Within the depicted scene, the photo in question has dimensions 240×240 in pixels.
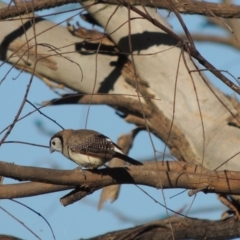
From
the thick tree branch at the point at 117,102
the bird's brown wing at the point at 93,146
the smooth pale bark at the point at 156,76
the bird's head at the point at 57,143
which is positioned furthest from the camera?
the thick tree branch at the point at 117,102

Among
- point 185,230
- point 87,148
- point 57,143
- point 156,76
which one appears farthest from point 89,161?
point 156,76

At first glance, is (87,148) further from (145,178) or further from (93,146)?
(145,178)

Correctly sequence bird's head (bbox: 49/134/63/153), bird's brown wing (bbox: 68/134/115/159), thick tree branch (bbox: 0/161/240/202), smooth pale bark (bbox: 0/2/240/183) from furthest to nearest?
smooth pale bark (bbox: 0/2/240/183)
bird's head (bbox: 49/134/63/153)
bird's brown wing (bbox: 68/134/115/159)
thick tree branch (bbox: 0/161/240/202)

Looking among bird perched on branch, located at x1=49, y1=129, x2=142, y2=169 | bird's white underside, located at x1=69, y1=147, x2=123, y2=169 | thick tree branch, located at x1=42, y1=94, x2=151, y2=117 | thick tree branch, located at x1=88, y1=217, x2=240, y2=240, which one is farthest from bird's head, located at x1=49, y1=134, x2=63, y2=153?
thick tree branch, located at x1=42, y1=94, x2=151, y2=117

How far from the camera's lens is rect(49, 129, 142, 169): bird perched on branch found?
2582 mm

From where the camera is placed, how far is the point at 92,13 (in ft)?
13.1

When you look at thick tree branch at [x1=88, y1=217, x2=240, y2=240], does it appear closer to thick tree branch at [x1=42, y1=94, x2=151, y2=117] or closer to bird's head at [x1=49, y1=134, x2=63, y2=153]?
bird's head at [x1=49, y1=134, x2=63, y2=153]

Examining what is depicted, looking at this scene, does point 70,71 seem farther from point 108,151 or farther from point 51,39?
point 108,151

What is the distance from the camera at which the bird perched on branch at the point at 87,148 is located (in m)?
2.58

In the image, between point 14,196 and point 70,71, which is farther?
point 70,71

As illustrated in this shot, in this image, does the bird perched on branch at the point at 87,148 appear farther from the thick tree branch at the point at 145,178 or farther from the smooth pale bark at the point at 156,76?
the smooth pale bark at the point at 156,76

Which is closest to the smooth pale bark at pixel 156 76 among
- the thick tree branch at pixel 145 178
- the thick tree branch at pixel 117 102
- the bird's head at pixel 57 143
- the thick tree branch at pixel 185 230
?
the thick tree branch at pixel 117 102

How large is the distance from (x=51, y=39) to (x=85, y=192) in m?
1.78

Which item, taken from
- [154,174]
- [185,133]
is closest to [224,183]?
[154,174]
